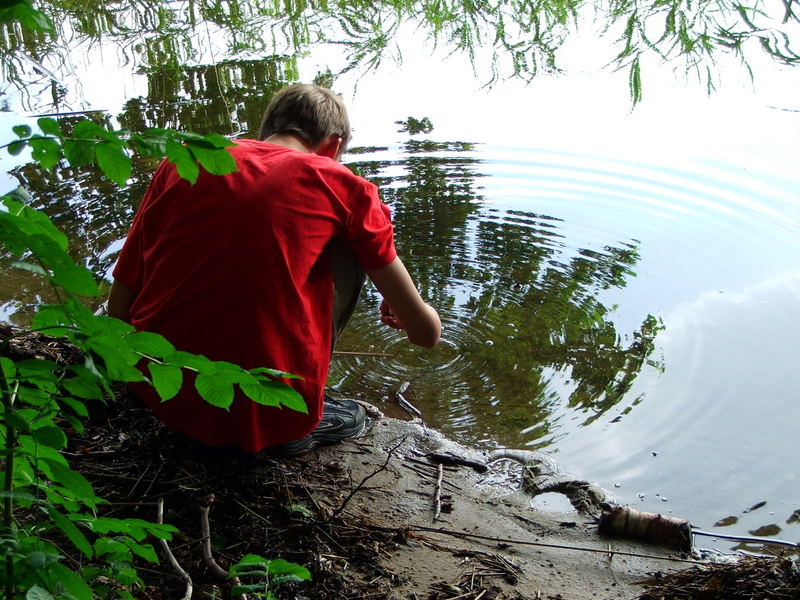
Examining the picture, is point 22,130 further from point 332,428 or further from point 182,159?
point 332,428

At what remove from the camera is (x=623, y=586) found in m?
2.25

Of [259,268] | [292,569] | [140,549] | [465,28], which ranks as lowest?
[292,569]

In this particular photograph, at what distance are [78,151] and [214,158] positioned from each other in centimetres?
23

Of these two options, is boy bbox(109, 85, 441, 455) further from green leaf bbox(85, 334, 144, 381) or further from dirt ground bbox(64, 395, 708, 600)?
green leaf bbox(85, 334, 144, 381)

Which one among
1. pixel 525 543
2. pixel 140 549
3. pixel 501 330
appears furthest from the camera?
pixel 501 330

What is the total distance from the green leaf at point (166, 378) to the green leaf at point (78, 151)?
0.38m

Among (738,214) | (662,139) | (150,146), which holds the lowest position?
(738,214)

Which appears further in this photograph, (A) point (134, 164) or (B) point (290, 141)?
(A) point (134, 164)

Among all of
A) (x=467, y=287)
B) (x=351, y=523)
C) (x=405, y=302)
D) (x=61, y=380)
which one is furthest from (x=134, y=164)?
(x=61, y=380)

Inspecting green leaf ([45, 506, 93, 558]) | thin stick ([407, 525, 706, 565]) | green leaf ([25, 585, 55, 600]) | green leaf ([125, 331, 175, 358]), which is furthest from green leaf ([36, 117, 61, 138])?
thin stick ([407, 525, 706, 565])

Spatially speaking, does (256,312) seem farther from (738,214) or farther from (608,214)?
(738,214)

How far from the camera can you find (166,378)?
119 cm

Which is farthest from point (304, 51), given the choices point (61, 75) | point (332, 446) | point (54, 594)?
point (54, 594)

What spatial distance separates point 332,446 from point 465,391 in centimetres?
88
